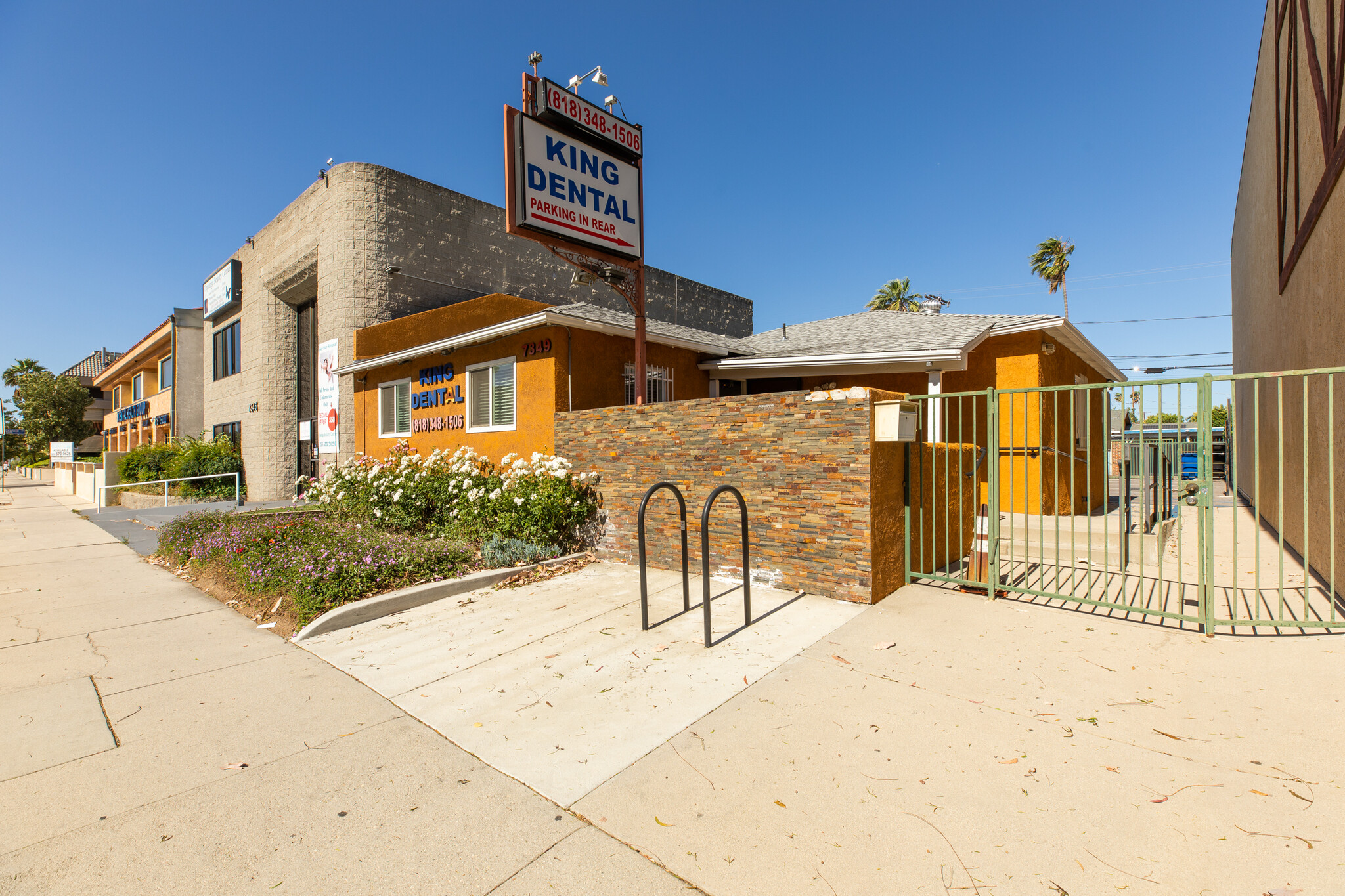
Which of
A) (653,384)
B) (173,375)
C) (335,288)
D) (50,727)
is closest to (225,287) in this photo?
(173,375)

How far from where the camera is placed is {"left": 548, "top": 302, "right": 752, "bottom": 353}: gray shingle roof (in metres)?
9.91

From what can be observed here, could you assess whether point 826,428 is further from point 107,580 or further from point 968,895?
point 107,580

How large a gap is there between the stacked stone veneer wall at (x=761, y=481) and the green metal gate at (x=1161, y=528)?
82cm

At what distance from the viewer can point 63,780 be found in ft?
10.4

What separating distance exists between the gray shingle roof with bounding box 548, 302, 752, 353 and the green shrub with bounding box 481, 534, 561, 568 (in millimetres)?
3414

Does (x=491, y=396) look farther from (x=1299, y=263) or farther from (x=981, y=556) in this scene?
(x=1299, y=263)

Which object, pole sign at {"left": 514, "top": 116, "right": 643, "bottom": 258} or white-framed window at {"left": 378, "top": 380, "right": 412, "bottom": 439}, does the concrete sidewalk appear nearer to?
pole sign at {"left": 514, "top": 116, "right": 643, "bottom": 258}

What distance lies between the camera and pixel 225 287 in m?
22.6

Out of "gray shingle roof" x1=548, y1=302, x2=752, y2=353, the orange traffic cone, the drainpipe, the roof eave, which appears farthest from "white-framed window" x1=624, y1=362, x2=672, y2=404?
the drainpipe

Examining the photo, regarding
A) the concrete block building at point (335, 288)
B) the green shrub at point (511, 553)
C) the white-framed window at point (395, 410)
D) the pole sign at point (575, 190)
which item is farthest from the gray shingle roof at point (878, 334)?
the concrete block building at point (335, 288)

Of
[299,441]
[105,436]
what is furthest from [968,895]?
[105,436]

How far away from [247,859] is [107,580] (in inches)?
304

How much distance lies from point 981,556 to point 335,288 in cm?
1646

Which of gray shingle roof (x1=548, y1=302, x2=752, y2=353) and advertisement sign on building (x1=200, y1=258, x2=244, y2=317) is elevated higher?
advertisement sign on building (x1=200, y1=258, x2=244, y2=317)
